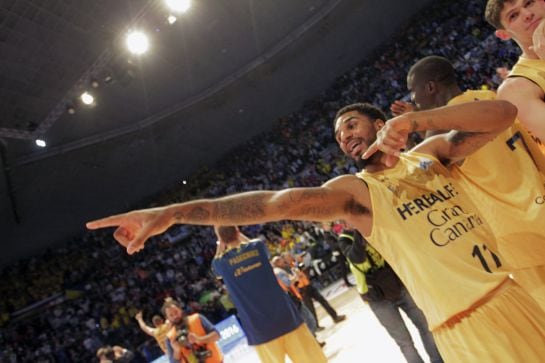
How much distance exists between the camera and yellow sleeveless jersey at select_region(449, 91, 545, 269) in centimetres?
249

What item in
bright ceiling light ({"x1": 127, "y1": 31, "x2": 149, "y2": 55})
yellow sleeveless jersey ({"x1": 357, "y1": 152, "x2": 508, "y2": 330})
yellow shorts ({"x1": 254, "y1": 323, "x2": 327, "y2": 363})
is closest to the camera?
yellow sleeveless jersey ({"x1": 357, "y1": 152, "x2": 508, "y2": 330})

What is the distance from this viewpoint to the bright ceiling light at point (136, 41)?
14211mm

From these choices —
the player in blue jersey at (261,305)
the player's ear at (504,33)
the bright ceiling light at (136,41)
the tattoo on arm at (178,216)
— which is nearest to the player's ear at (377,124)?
the player's ear at (504,33)

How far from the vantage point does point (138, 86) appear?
719 inches

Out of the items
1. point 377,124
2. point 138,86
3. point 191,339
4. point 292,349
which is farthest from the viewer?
point 138,86

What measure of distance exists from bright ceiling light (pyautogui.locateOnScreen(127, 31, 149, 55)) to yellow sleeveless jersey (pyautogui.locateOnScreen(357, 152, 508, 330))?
13.4 m

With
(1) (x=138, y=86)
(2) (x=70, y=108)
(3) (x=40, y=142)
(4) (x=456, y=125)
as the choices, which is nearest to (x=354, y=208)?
(4) (x=456, y=125)

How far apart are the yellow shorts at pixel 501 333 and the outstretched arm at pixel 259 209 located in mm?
675

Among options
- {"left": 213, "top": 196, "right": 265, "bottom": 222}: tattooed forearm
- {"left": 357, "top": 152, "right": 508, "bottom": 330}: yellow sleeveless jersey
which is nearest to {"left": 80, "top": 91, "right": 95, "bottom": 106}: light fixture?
{"left": 213, "top": 196, "right": 265, "bottom": 222}: tattooed forearm

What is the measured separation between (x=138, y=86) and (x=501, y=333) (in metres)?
18.0

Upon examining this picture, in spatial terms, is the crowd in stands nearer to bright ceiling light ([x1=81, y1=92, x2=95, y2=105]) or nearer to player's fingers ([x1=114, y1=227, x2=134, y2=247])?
bright ceiling light ([x1=81, y1=92, x2=95, y2=105])

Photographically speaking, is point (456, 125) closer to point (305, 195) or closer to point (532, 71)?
point (532, 71)

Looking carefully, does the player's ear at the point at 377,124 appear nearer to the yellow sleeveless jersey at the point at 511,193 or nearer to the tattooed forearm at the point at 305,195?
the yellow sleeveless jersey at the point at 511,193

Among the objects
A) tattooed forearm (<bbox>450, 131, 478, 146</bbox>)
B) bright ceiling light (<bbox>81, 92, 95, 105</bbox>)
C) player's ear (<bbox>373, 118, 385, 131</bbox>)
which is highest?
bright ceiling light (<bbox>81, 92, 95, 105</bbox>)
